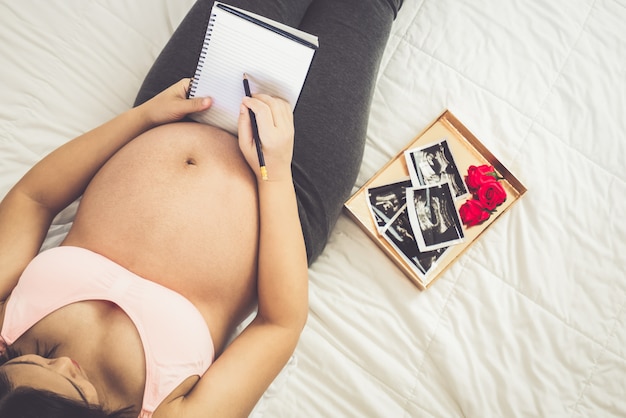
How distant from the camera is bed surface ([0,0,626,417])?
92 centimetres

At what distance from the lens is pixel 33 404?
1.72ft

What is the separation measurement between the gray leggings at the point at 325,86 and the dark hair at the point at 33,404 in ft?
1.61

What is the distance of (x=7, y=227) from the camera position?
76 cm

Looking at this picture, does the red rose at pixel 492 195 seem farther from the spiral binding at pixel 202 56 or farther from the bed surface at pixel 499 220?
the spiral binding at pixel 202 56

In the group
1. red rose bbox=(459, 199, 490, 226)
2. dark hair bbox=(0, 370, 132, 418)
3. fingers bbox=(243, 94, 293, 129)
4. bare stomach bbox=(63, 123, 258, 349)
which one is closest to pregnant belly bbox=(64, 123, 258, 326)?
bare stomach bbox=(63, 123, 258, 349)

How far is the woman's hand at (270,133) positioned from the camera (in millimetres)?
728

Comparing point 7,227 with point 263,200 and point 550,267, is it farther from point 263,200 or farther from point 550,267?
point 550,267

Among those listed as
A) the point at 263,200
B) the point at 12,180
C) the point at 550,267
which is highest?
the point at 550,267

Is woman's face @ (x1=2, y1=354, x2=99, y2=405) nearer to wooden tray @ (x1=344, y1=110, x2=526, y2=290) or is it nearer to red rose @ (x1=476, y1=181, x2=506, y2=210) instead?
wooden tray @ (x1=344, y1=110, x2=526, y2=290)

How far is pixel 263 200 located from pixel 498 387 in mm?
623

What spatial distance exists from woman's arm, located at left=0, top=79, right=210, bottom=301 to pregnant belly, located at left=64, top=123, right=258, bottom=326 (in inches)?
1.7

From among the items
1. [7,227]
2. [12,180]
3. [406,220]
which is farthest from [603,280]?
[12,180]

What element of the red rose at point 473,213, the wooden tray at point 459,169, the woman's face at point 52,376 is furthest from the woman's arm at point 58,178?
the red rose at point 473,213

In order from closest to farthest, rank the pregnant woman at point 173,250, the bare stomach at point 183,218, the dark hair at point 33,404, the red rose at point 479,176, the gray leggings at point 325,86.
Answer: the dark hair at point 33,404 → the pregnant woman at point 173,250 → the bare stomach at point 183,218 → the gray leggings at point 325,86 → the red rose at point 479,176
